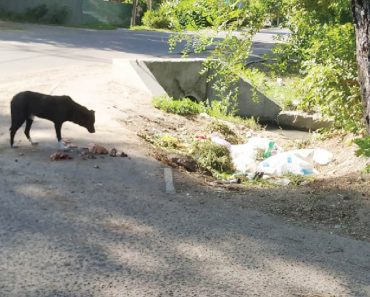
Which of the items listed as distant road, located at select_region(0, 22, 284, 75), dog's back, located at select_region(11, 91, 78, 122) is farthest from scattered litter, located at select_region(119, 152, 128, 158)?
distant road, located at select_region(0, 22, 284, 75)

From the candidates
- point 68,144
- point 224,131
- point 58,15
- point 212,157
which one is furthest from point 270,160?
point 58,15

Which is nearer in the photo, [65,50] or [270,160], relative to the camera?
[270,160]

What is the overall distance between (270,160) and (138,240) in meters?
4.88

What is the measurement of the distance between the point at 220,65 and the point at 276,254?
6.92 metres

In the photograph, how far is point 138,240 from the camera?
14.8 ft

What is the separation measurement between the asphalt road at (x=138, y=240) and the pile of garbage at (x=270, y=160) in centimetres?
215

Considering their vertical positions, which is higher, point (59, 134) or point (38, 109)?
point (38, 109)

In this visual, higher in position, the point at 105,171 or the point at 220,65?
the point at 220,65

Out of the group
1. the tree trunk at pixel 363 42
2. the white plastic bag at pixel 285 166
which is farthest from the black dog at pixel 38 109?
the tree trunk at pixel 363 42

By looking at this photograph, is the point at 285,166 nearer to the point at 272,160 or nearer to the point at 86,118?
the point at 272,160

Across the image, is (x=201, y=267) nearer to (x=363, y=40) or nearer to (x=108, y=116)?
(x=363, y=40)

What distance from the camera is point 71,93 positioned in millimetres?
10477

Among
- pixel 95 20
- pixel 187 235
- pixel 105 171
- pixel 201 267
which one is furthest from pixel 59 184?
pixel 95 20

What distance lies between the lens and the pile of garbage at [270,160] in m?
8.70
